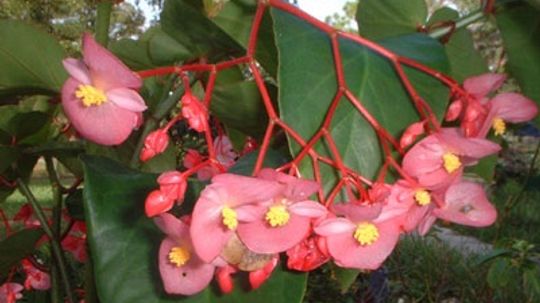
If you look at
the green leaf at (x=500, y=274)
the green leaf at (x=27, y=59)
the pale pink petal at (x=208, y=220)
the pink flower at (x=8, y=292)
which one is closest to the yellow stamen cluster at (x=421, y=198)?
the pale pink petal at (x=208, y=220)

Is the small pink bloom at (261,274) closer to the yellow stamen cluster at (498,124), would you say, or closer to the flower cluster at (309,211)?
the flower cluster at (309,211)

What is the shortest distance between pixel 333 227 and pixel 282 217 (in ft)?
0.09

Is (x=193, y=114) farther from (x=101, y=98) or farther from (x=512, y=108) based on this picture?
(x=512, y=108)

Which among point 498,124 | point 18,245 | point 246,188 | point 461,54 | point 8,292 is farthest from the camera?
point 8,292

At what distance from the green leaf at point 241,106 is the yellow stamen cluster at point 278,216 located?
153 mm

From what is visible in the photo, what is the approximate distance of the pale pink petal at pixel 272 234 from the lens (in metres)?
0.32

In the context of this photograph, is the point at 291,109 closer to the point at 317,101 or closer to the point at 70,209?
the point at 317,101

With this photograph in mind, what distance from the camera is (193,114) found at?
36cm

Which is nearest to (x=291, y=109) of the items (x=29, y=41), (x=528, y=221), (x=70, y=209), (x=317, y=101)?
(x=317, y=101)

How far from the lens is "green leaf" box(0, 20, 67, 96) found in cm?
47

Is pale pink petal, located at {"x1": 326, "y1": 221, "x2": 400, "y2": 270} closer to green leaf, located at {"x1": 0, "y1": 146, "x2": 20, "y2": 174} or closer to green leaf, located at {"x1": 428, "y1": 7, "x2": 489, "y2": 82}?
green leaf, located at {"x1": 428, "y1": 7, "x2": 489, "y2": 82}

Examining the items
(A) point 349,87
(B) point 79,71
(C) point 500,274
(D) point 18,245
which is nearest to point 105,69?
(B) point 79,71

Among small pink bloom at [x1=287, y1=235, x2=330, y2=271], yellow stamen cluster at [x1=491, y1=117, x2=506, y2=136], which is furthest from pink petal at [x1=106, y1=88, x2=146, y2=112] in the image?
yellow stamen cluster at [x1=491, y1=117, x2=506, y2=136]

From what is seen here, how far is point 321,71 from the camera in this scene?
0.34 meters
